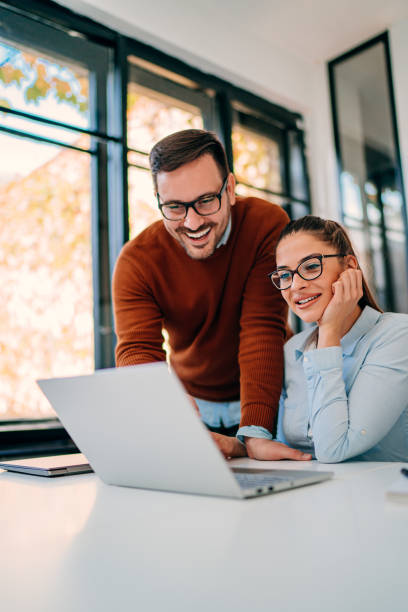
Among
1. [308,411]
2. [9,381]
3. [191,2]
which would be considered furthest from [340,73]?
[308,411]

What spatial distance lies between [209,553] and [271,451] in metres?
0.70

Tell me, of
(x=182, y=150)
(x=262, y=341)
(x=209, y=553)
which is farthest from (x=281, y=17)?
(x=209, y=553)

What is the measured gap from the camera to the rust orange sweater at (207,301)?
1550mm

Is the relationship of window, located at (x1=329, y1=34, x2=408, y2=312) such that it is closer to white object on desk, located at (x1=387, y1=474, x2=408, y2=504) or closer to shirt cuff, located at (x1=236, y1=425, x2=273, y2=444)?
shirt cuff, located at (x1=236, y1=425, x2=273, y2=444)

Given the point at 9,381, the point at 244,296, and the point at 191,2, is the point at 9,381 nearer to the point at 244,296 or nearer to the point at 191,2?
the point at 244,296

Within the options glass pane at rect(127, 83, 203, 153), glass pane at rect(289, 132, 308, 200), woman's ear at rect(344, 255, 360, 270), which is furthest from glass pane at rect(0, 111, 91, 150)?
woman's ear at rect(344, 255, 360, 270)

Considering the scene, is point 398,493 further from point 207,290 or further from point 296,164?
point 296,164

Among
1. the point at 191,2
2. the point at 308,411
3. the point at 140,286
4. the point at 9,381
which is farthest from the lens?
the point at 191,2

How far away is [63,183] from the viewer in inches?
129

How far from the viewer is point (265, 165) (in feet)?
15.1

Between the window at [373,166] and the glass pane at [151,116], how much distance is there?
137 centimetres

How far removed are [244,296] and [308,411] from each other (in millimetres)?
428

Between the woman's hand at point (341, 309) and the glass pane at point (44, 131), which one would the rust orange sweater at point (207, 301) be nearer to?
the woman's hand at point (341, 309)

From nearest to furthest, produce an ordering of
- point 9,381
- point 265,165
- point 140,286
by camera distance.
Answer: point 140,286 < point 9,381 < point 265,165
